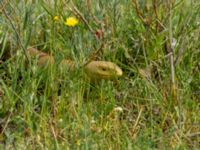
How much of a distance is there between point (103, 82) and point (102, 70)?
0.20 ft

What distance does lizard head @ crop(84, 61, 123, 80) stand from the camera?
10.6 feet

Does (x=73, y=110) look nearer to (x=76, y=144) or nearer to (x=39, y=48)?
(x=76, y=144)

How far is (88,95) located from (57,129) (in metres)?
0.42

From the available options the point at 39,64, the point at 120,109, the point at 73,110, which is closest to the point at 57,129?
the point at 73,110

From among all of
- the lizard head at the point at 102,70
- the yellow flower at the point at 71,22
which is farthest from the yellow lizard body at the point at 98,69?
the yellow flower at the point at 71,22

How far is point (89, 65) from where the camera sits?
324cm

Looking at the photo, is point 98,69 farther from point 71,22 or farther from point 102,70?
point 71,22

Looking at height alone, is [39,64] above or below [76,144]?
above

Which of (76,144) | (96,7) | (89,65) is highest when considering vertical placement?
(96,7)

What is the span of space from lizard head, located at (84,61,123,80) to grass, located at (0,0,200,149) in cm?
5

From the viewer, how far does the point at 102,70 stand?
10.6ft

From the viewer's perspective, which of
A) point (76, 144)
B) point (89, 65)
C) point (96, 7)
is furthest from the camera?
point (96, 7)

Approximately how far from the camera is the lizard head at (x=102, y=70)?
3.22m

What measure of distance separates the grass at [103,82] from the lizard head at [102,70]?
5cm
